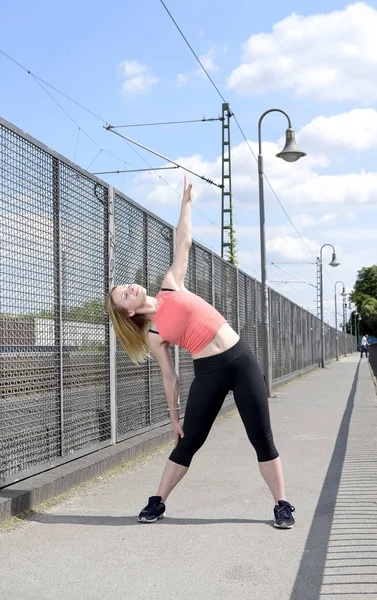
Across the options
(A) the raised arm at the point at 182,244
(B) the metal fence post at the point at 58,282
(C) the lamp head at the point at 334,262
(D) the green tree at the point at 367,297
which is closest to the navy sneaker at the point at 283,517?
(A) the raised arm at the point at 182,244

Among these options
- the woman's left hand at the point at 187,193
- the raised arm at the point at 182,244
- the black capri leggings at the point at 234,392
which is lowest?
the black capri leggings at the point at 234,392

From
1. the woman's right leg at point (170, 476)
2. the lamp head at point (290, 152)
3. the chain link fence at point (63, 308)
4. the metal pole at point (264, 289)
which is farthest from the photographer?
the metal pole at point (264, 289)

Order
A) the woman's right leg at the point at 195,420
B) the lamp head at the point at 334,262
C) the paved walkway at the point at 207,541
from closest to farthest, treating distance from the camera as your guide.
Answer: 1. the paved walkway at the point at 207,541
2. the woman's right leg at the point at 195,420
3. the lamp head at the point at 334,262

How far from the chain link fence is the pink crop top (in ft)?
3.83

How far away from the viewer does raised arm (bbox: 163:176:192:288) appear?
5.34 metres

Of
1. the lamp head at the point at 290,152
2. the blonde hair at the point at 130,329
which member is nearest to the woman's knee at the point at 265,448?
the blonde hair at the point at 130,329

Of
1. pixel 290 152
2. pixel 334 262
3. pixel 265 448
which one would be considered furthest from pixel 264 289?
pixel 334 262

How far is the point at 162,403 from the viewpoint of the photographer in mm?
10414

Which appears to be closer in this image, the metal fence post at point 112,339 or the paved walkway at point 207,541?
the paved walkway at point 207,541

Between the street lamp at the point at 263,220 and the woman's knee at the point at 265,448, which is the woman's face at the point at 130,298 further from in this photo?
the street lamp at the point at 263,220

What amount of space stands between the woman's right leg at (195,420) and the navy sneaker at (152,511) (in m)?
0.05

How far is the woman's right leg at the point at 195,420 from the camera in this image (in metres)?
5.17

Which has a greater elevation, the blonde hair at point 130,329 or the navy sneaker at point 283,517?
the blonde hair at point 130,329

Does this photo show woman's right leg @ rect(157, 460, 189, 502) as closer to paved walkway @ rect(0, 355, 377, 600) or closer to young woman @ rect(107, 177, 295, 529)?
young woman @ rect(107, 177, 295, 529)
